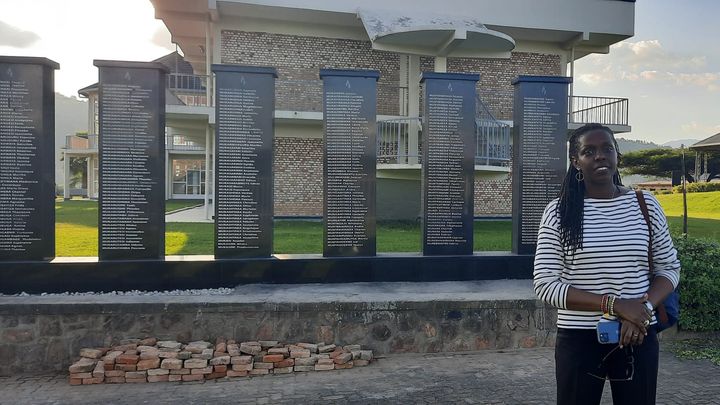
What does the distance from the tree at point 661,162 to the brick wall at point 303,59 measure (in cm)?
2892

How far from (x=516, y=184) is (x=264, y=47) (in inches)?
485

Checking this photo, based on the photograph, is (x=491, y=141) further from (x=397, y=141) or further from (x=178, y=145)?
(x=178, y=145)

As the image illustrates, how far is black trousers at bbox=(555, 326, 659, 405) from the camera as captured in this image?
7.06 ft

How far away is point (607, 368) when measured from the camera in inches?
86.5

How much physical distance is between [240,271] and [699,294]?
520 centimetres

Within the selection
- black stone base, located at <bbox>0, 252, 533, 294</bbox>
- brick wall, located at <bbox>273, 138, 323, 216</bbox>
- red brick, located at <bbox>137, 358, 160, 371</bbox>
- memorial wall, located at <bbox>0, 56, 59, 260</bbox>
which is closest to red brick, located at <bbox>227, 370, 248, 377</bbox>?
red brick, located at <bbox>137, 358, 160, 371</bbox>

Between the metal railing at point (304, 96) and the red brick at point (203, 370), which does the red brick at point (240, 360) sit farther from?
the metal railing at point (304, 96)

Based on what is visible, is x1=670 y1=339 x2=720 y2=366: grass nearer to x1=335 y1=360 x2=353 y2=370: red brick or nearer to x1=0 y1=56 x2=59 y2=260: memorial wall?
x1=335 y1=360 x2=353 y2=370: red brick

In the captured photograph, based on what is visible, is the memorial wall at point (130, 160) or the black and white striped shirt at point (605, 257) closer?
the black and white striped shirt at point (605, 257)

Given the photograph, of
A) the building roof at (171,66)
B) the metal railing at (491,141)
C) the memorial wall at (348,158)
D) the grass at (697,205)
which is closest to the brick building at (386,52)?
the metal railing at (491,141)

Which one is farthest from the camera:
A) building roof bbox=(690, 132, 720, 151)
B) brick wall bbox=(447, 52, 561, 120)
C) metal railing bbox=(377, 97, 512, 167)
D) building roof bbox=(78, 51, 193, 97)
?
building roof bbox=(78, 51, 193, 97)

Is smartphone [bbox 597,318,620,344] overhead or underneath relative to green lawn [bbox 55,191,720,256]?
overhead

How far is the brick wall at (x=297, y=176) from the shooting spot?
1811 cm

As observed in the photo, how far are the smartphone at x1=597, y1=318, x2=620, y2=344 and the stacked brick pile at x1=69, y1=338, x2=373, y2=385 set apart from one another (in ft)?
11.0
